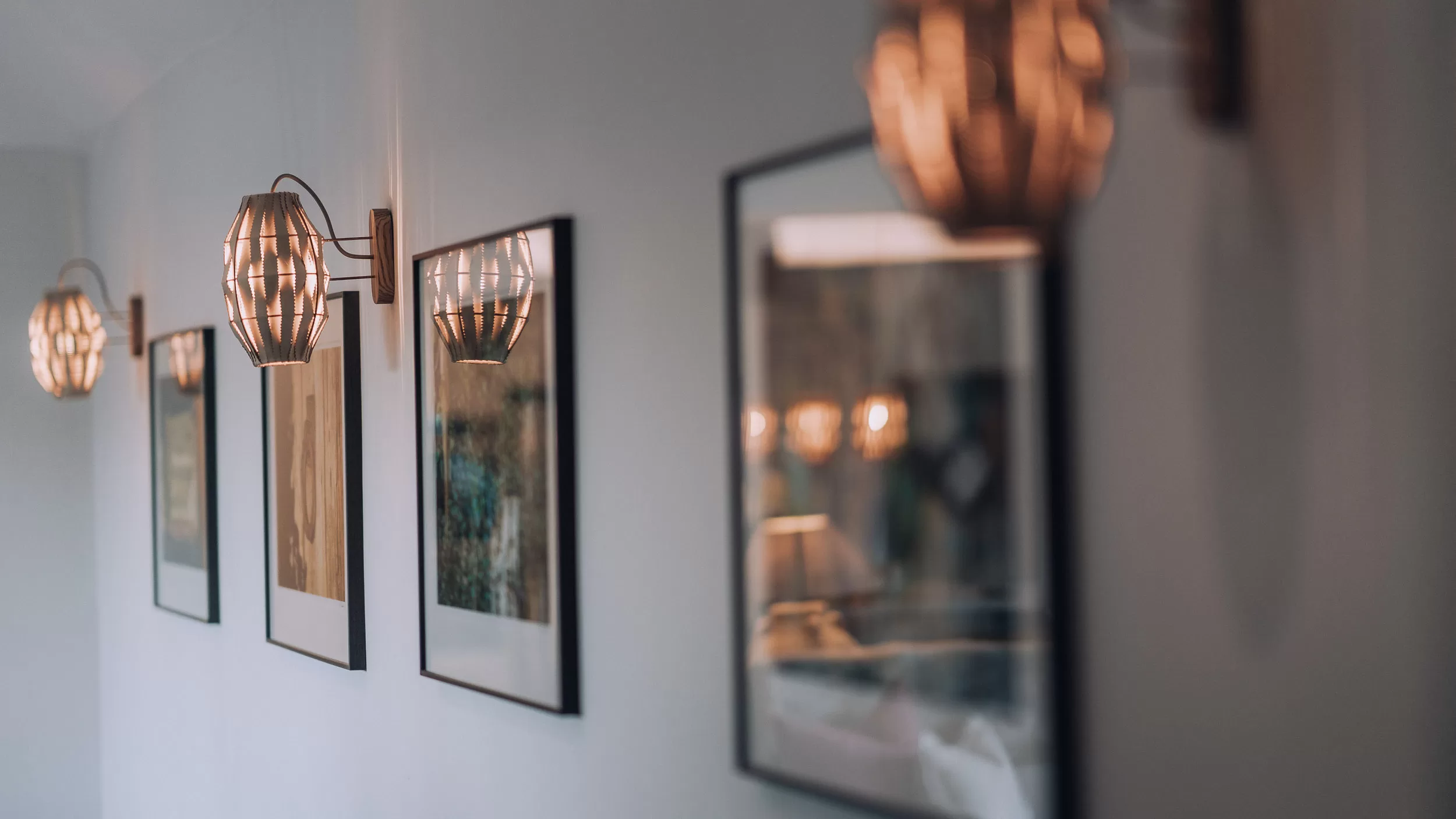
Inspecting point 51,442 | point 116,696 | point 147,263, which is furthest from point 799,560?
point 51,442

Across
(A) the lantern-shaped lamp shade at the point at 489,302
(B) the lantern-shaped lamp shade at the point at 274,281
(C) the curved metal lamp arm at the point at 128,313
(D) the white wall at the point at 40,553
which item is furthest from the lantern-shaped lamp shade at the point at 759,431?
(D) the white wall at the point at 40,553

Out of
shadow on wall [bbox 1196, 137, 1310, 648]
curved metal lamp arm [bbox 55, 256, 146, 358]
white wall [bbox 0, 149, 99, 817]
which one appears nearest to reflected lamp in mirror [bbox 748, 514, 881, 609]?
shadow on wall [bbox 1196, 137, 1310, 648]

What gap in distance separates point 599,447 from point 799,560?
0.48m

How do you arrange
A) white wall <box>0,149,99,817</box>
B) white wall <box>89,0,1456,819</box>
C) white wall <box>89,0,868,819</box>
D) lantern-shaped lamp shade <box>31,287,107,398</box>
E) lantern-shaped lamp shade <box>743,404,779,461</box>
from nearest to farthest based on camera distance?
white wall <box>89,0,1456,819</box> < lantern-shaped lamp shade <box>743,404,779,461</box> < white wall <box>89,0,868,819</box> < lantern-shaped lamp shade <box>31,287,107,398</box> < white wall <box>0,149,99,817</box>

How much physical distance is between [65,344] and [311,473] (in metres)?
1.41

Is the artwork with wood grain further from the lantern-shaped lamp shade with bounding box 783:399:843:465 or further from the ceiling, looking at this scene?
the lantern-shaped lamp shade with bounding box 783:399:843:465

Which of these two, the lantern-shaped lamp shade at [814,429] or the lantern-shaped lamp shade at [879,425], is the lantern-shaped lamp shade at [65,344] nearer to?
the lantern-shaped lamp shade at [814,429]

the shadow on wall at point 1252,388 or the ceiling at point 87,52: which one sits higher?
the ceiling at point 87,52

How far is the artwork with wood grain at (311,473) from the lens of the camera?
243 cm

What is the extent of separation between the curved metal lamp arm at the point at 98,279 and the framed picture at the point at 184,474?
449mm

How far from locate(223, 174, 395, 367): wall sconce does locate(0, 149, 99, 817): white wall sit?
261cm

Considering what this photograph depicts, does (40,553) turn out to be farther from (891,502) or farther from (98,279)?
(891,502)

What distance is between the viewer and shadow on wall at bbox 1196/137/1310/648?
3.01 feet

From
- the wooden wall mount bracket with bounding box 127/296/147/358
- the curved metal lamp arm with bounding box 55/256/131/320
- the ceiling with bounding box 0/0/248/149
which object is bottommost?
the wooden wall mount bracket with bounding box 127/296/147/358
